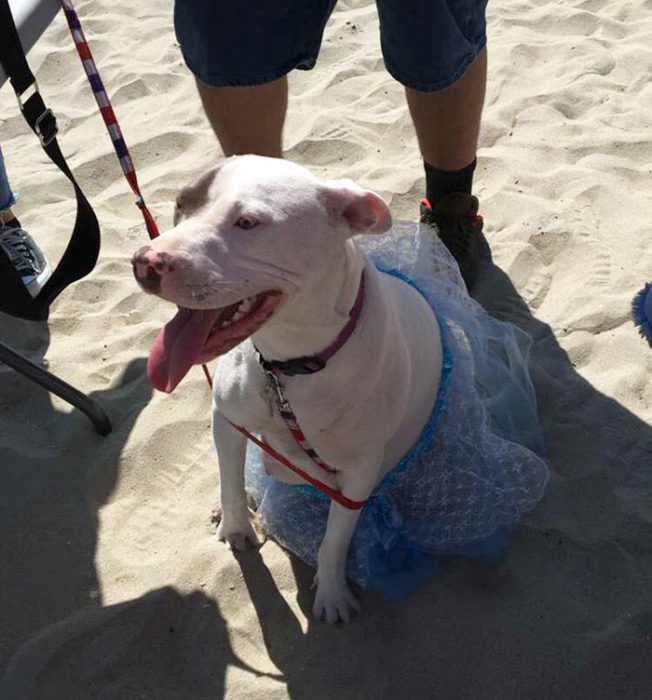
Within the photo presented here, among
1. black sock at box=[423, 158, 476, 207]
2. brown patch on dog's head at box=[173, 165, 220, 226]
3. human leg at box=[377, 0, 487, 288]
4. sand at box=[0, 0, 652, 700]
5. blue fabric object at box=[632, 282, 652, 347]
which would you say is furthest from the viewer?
black sock at box=[423, 158, 476, 207]

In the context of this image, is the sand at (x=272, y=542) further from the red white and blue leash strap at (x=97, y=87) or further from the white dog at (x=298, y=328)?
the red white and blue leash strap at (x=97, y=87)

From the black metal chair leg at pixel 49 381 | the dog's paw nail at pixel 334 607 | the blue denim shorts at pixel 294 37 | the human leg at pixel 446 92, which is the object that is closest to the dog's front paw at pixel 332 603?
the dog's paw nail at pixel 334 607

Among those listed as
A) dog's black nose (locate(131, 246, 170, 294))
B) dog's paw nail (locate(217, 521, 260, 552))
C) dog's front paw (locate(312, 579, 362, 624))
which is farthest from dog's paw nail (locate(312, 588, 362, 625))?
dog's black nose (locate(131, 246, 170, 294))

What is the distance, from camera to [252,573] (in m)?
2.59

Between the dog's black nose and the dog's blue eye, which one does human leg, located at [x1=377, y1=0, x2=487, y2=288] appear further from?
the dog's black nose

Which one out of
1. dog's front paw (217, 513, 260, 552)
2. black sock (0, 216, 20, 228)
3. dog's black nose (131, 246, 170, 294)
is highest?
dog's black nose (131, 246, 170, 294)

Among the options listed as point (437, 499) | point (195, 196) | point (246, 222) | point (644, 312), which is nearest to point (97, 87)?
point (195, 196)

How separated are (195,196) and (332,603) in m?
1.18

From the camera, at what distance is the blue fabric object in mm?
3100

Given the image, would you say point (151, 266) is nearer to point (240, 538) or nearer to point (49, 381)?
point (240, 538)

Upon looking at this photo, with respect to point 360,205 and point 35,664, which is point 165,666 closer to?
point 35,664

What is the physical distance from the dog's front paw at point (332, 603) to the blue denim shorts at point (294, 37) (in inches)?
59.6

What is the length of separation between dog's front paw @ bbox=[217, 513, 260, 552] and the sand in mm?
44

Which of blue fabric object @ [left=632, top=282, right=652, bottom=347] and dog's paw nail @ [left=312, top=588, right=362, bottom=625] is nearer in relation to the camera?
dog's paw nail @ [left=312, top=588, right=362, bottom=625]
